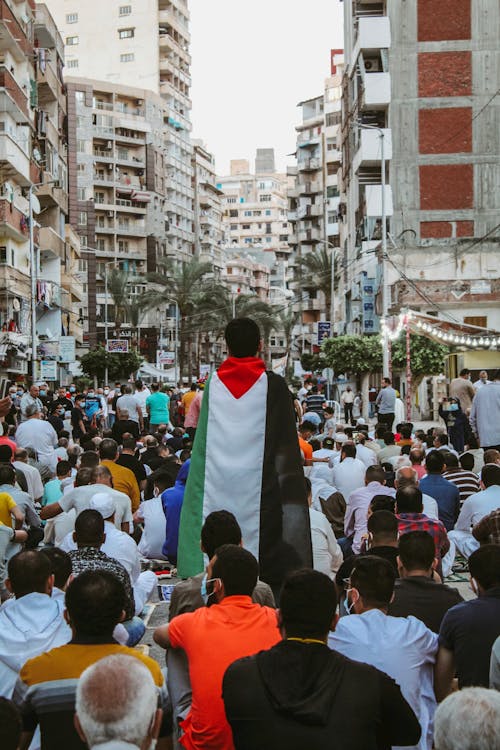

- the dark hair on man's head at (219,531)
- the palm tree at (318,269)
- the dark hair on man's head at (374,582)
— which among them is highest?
the palm tree at (318,269)

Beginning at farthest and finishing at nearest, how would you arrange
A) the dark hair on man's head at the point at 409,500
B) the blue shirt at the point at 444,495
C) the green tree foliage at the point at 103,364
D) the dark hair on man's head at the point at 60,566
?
the green tree foliage at the point at 103,364 → the blue shirt at the point at 444,495 → the dark hair on man's head at the point at 409,500 → the dark hair on man's head at the point at 60,566

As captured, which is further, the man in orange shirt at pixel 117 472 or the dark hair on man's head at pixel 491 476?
the man in orange shirt at pixel 117 472

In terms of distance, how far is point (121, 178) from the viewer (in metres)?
109

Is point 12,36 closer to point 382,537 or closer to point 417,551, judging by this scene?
point 382,537

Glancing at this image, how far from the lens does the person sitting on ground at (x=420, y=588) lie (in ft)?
19.2

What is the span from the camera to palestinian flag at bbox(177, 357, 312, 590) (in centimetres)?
537

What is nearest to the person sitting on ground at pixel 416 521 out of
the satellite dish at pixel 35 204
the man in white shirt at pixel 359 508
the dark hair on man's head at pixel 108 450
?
the man in white shirt at pixel 359 508

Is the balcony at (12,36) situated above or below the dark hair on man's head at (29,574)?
above

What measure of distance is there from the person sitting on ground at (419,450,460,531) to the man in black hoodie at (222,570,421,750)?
7.66 m

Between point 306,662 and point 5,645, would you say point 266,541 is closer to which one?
point 5,645

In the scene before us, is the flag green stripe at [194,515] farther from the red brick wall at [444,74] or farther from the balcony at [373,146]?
the red brick wall at [444,74]

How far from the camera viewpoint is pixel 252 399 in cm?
544

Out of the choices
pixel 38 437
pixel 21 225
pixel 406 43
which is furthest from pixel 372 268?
pixel 38 437

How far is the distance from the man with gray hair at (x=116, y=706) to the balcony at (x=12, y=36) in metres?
41.5
